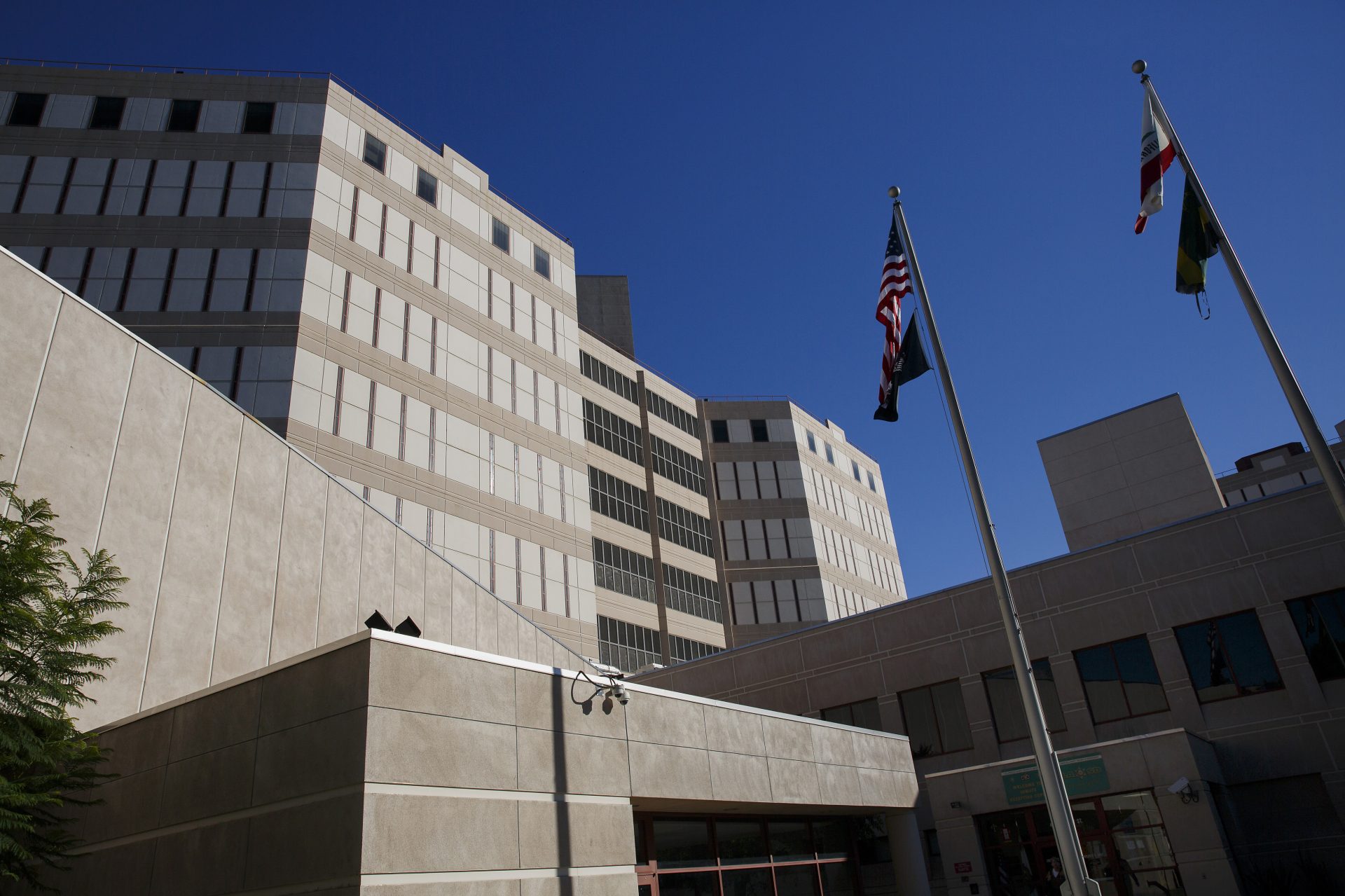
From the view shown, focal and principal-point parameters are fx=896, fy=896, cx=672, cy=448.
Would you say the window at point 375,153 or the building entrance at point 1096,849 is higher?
the window at point 375,153

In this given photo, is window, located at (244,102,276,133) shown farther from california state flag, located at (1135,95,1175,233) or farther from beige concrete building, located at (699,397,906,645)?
california state flag, located at (1135,95,1175,233)

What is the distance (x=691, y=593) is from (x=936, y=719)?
2791cm

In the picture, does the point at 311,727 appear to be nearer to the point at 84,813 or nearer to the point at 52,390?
the point at 84,813

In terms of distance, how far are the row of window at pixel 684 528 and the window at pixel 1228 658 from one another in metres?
33.9

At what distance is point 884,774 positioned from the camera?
22188mm

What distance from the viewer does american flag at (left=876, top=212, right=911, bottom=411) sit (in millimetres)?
16344

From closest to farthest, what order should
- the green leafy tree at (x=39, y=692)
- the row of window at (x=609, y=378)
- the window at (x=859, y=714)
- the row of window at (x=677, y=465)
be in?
the green leafy tree at (x=39, y=692) → the window at (x=859, y=714) → the row of window at (x=609, y=378) → the row of window at (x=677, y=465)

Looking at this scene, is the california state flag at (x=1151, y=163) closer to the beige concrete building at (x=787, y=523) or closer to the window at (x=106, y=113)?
the window at (x=106, y=113)

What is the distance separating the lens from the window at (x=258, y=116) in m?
42.5

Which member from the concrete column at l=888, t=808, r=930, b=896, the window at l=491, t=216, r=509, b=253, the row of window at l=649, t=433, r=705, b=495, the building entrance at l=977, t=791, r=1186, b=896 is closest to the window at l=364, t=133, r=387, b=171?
the window at l=491, t=216, r=509, b=253

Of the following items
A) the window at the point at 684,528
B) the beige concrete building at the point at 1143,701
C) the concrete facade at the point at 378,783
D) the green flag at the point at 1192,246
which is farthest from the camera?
the window at the point at 684,528

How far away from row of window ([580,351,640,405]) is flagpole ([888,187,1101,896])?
38.4 meters

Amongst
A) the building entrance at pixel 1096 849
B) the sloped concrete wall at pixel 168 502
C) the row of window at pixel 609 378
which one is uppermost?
the row of window at pixel 609 378

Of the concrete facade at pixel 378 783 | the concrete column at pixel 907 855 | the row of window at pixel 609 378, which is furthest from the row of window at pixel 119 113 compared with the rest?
the concrete column at pixel 907 855
